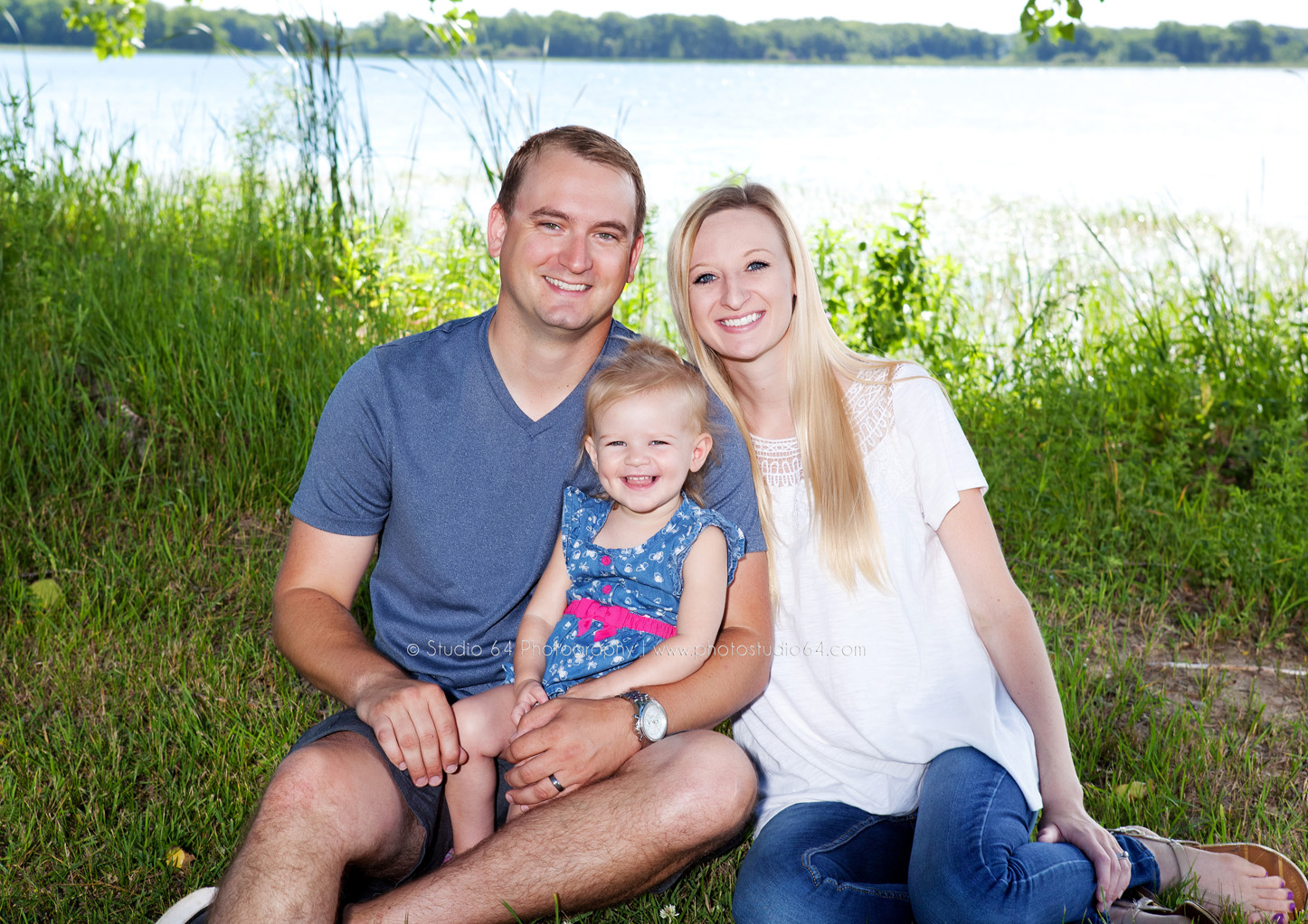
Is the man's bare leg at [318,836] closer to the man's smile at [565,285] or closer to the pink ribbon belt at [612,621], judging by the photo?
the pink ribbon belt at [612,621]

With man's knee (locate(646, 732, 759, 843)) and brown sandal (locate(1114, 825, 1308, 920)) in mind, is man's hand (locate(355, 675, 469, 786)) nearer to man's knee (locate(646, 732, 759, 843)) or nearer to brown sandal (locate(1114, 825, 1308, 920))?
man's knee (locate(646, 732, 759, 843))

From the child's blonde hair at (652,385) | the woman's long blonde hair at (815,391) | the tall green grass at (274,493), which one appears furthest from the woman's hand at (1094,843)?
the child's blonde hair at (652,385)

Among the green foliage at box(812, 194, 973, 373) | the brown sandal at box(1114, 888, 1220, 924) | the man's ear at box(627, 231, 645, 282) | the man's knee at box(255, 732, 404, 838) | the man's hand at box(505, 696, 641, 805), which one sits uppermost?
the man's ear at box(627, 231, 645, 282)

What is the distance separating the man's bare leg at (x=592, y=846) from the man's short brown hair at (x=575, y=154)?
1.32 metres

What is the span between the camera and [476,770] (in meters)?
2.28

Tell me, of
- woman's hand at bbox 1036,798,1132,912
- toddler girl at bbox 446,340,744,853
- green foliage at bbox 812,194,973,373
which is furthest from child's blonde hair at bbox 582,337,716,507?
green foliage at bbox 812,194,973,373

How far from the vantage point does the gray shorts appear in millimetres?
2254

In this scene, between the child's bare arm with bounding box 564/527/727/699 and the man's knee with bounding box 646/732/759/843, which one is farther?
the child's bare arm with bounding box 564/527/727/699

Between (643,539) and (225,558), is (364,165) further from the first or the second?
(643,539)

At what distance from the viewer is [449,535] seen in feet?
8.03

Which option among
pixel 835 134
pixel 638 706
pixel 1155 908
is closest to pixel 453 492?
pixel 638 706

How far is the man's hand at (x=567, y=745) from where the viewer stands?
212 centimetres

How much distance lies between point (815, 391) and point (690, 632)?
642 millimetres

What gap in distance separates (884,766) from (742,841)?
1.60 ft
